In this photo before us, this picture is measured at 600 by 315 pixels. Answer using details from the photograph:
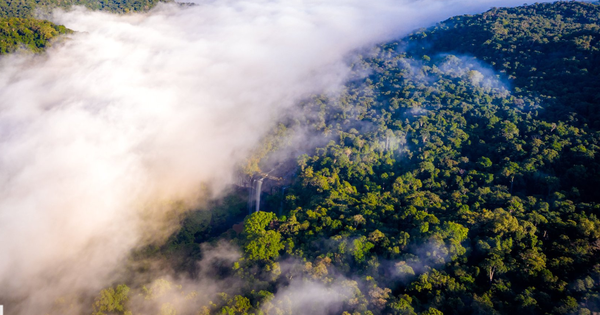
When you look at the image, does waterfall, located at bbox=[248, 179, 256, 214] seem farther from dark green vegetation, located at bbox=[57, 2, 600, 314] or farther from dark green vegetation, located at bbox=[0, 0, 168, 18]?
dark green vegetation, located at bbox=[0, 0, 168, 18]

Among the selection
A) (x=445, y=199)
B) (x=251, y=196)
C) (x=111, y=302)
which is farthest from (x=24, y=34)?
(x=445, y=199)

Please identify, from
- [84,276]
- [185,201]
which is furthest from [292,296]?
[185,201]

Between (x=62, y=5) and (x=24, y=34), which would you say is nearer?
(x=24, y=34)

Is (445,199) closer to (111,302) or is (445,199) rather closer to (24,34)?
(111,302)

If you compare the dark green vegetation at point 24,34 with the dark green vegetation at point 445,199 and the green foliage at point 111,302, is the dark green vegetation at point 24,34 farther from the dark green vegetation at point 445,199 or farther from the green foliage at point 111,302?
the green foliage at point 111,302

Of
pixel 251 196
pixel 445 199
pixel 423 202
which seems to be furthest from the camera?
pixel 251 196

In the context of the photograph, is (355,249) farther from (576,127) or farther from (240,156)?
(576,127)

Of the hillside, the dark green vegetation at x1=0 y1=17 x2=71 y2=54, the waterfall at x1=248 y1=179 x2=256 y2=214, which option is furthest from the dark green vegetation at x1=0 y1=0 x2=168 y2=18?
the waterfall at x1=248 y1=179 x2=256 y2=214
